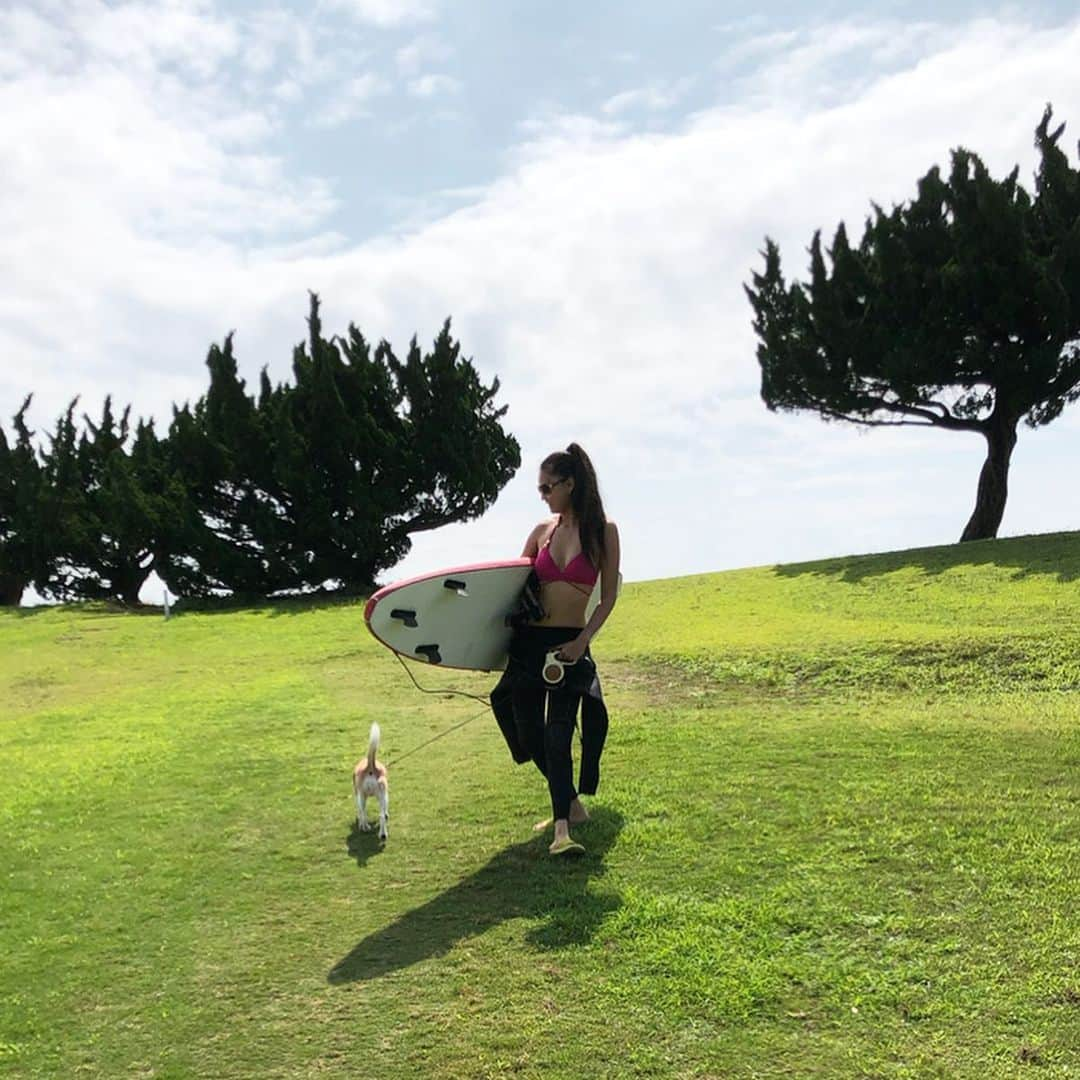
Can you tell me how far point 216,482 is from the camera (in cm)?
2683

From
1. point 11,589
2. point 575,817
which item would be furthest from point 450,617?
point 11,589

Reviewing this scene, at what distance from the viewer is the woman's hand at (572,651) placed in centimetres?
516

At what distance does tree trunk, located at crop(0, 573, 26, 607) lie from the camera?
30734 mm

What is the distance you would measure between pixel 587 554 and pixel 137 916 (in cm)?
284

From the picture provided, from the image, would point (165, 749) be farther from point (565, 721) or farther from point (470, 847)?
point (565, 721)

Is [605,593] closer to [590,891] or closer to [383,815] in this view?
[590,891]

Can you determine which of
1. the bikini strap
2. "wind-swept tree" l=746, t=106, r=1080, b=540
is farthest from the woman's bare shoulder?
"wind-swept tree" l=746, t=106, r=1080, b=540

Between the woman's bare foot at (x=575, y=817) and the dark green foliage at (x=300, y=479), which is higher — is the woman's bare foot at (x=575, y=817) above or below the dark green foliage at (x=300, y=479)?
below

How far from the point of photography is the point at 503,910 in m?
4.59

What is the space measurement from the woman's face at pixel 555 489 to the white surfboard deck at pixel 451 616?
472 millimetres

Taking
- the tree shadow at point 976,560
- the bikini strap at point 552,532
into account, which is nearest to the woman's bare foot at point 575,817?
the bikini strap at point 552,532

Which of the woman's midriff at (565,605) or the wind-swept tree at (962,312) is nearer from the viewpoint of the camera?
the woman's midriff at (565,605)

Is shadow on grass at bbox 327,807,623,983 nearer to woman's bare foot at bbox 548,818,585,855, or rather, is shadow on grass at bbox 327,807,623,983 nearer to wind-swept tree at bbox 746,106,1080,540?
woman's bare foot at bbox 548,818,585,855

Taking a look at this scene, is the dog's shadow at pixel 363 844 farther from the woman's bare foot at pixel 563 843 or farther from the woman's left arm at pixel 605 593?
the woman's left arm at pixel 605 593
